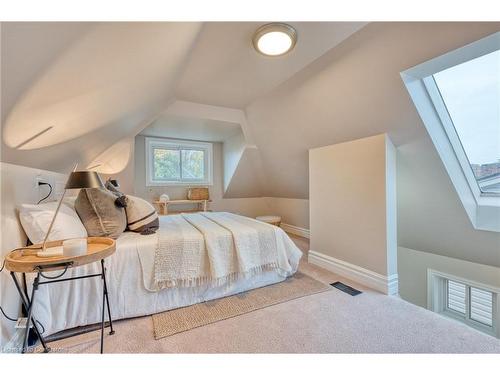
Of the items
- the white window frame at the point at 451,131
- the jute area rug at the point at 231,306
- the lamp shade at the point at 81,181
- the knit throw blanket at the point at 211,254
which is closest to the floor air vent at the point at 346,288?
the jute area rug at the point at 231,306

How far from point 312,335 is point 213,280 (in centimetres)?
85

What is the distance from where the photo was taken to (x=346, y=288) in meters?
2.09

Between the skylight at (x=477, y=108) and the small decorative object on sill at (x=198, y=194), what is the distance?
141 inches

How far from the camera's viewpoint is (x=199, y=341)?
4.52ft

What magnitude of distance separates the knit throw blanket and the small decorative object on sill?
1.90 metres

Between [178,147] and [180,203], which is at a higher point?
[178,147]

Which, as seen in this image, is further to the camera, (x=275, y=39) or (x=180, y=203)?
(x=180, y=203)

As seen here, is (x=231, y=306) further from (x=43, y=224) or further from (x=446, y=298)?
(x=446, y=298)

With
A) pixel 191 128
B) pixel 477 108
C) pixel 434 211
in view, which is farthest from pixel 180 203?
pixel 477 108

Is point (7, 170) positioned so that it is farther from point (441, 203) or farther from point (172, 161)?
point (441, 203)

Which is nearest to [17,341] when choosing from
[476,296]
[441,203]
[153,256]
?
[153,256]

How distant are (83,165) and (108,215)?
1.44 metres

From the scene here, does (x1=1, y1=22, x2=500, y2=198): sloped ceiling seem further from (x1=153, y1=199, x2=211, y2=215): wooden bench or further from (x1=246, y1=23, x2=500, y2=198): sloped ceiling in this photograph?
(x1=153, y1=199, x2=211, y2=215): wooden bench

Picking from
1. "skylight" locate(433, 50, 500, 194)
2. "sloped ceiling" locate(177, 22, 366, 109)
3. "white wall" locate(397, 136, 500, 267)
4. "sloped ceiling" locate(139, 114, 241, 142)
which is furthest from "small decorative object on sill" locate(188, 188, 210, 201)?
"skylight" locate(433, 50, 500, 194)
